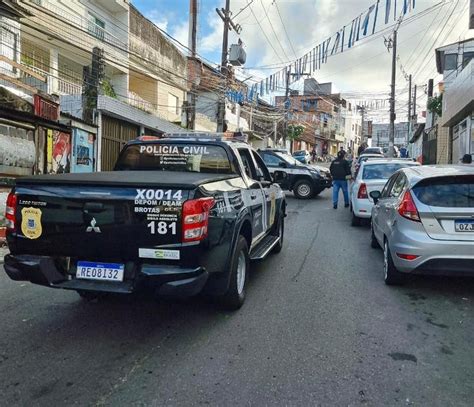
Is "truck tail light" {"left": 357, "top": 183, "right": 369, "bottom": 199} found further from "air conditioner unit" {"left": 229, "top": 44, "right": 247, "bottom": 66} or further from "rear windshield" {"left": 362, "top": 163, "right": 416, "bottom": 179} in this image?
"air conditioner unit" {"left": 229, "top": 44, "right": 247, "bottom": 66}

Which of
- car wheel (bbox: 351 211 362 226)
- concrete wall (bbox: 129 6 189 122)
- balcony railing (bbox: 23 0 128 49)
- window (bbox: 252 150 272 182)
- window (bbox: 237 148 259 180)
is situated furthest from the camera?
concrete wall (bbox: 129 6 189 122)

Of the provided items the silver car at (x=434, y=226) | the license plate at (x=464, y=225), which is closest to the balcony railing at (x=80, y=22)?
the silver car at (x=434, y=226)

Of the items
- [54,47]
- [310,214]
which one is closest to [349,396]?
[310,214]

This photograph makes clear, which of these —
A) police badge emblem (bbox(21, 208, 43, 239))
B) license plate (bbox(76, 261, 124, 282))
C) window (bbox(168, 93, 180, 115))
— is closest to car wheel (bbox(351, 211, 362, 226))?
license plate (bbox(76, 261, 124, 282))

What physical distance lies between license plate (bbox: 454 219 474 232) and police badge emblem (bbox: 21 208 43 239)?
169 inches

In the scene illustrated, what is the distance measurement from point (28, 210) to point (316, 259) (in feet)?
14.7

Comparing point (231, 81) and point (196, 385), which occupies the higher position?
point (231, 81)

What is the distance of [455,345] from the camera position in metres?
3.78

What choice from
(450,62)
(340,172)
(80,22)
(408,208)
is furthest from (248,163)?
(450,62)

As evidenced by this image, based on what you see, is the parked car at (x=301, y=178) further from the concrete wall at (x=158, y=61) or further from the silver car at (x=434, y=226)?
the silver car at (x=434, y=226)

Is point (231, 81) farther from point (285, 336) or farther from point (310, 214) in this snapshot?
point (285, 336)

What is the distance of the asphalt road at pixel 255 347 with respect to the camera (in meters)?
2.98

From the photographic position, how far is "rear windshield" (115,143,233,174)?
5.38 m

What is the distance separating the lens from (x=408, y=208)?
5.13m
